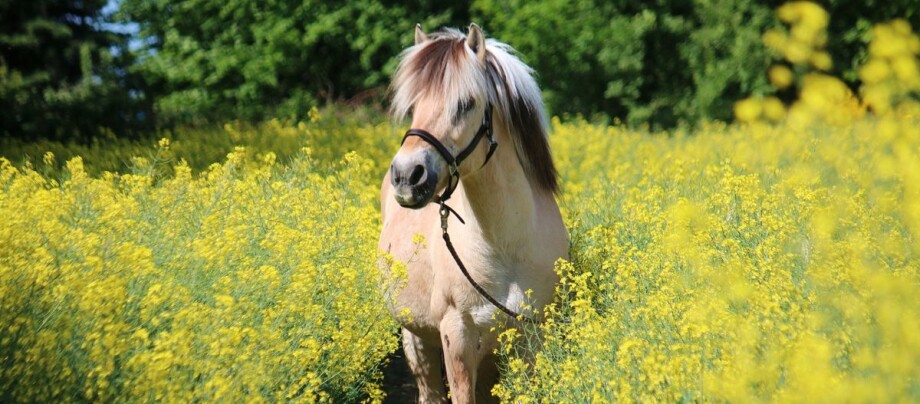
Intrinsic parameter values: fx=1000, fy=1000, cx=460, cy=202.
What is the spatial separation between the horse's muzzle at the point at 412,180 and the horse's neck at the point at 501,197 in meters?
0.39

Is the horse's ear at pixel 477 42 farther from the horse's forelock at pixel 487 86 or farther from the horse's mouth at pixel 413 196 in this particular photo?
the horse's mouth at pixel 413 196

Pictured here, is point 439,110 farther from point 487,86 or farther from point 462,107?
point 487,86

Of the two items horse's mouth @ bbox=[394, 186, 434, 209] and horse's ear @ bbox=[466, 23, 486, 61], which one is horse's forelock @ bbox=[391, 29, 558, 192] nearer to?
horse's ear @ bbox=[466, 23, 486, 61]

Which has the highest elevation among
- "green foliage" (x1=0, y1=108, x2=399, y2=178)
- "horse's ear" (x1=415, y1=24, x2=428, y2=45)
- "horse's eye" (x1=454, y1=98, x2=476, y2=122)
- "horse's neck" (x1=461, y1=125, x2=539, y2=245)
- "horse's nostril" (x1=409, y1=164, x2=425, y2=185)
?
"horse's ear" (x1=415, y1=24, x2=428, y2=45)

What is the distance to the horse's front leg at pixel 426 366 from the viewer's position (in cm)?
562

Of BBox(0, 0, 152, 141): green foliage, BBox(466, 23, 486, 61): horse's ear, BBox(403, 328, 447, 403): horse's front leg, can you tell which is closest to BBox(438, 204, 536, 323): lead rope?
BBox(466, 23, 486, 61): horse's ear

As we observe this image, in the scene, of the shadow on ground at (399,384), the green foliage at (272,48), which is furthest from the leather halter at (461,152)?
the green foliage at (272,48)

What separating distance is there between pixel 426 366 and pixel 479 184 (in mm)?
1557

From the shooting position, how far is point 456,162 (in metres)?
4.26

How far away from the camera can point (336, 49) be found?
1991cm

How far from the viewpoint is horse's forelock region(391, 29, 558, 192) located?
4.30m

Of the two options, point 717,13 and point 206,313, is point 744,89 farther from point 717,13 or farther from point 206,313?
point 206,313

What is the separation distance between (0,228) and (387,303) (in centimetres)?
197

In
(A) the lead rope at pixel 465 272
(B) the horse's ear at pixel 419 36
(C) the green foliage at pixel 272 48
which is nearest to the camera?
(A) the lead rope at pixel 465 272
